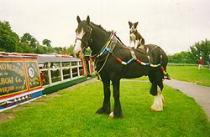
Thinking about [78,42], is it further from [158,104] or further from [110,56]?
[158,104]

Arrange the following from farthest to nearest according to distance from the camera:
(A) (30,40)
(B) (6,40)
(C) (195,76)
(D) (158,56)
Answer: (A) (30,40) → (B) (6,40) → (C) (195,76) → (D) (158,56)

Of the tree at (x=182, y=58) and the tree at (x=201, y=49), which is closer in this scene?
the tree at (x=201, y=49)

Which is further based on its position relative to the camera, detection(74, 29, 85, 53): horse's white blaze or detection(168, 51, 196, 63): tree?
detection(168, 51, 196, 63): tree

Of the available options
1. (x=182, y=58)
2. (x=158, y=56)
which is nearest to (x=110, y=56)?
(x=158, y=56)

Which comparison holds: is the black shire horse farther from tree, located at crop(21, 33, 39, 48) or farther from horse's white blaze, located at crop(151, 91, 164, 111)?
tree, located at crop(21, 33, 39, 48)

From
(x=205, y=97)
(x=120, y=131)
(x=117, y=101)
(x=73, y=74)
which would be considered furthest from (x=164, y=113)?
(x=73, y=74)

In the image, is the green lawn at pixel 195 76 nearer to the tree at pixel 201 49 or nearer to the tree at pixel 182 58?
the tree at pixel 201 49

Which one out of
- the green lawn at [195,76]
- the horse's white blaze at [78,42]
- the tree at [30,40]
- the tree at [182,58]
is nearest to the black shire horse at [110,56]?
the horse's white blaze at [78,42]

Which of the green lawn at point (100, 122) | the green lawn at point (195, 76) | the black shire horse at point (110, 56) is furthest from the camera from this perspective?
the green lawn at point (195, 76)

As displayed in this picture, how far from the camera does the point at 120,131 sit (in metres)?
6.52

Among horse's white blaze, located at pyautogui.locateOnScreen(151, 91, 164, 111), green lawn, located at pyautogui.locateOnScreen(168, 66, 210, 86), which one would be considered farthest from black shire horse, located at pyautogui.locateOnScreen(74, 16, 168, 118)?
green lawn, located at pyautogui.locateOnScreen(168, 66, 210, 86)

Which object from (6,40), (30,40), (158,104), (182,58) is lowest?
(158,104)

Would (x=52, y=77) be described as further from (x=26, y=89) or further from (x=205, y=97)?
(x=205, y=97)

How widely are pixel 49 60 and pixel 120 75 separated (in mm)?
6913
